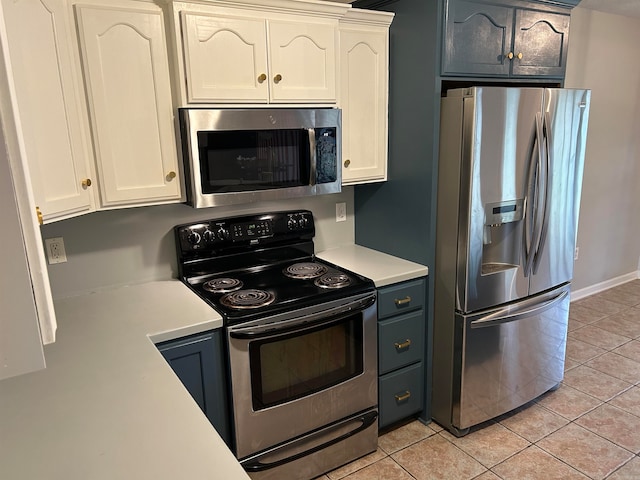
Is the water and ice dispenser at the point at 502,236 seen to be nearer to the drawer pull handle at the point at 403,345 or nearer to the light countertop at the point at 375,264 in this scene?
the light countertop at the point at 375,264

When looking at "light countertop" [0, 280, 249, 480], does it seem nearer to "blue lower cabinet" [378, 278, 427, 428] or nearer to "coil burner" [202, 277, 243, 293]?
"coil burner" [202, 277, 243, 293]

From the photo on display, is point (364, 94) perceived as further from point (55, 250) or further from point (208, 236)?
point (55, 250)

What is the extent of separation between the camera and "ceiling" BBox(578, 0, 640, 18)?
3.34m

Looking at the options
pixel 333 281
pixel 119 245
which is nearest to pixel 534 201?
pixel 333 281

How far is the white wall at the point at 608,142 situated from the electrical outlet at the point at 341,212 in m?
2.11

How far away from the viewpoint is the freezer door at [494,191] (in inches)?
82.9

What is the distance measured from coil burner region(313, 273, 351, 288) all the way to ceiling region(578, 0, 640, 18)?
9.17 ft

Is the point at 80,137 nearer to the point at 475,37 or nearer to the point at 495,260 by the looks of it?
the point at 475,37

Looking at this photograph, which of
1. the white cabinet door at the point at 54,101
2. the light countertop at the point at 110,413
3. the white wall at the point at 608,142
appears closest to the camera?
the light countertop at the point at 110,413

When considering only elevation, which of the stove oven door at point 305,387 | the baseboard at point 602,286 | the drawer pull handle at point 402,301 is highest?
the drawer pull handle at point 402,301

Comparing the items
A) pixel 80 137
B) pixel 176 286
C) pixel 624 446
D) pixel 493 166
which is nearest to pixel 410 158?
pixel 493 166

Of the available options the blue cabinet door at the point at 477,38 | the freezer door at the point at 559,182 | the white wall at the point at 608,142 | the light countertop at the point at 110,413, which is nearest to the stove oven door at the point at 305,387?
the light countertop at the point at 110,413

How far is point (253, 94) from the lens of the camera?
1.98m

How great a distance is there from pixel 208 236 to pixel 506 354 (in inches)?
64.7
